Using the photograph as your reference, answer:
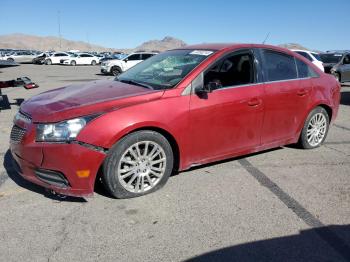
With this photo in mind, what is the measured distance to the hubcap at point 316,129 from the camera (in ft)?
19.0

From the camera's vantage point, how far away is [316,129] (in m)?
5.92

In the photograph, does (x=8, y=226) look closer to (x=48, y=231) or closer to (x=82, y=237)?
(x=48, y=231)

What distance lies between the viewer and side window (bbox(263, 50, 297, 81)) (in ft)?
16.7

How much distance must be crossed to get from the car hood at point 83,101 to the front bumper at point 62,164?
269 mm

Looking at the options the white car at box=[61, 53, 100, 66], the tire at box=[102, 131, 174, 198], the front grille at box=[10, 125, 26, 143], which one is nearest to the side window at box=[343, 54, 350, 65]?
the tire at box=[102, 131, 174, 198]

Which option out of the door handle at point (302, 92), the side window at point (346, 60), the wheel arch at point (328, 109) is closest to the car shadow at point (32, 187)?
the door handle at point (302, 92)

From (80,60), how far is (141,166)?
1650 inches

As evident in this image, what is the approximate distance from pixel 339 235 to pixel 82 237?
227 centimetres

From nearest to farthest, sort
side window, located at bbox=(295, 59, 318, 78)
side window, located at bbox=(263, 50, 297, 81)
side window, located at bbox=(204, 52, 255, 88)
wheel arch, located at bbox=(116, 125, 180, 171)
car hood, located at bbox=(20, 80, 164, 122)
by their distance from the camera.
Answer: car hood, located at bbox=(20, 80, 164, 122)
wheel arch, located at bbox=(116, 125, 180, 171)
side window, located at bbox=(204, 52, 255, 88)
side window, located at bbox=(263, 50, 297, 81)
side window, located at bbox=(295, 59, 318, 78)

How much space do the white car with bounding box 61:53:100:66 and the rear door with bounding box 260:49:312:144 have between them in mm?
40479

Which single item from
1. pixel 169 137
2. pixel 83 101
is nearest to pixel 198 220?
pixel 169 137

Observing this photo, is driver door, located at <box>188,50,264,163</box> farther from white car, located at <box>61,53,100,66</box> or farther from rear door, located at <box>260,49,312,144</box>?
white car, located at <box>61,53,100,66</box>

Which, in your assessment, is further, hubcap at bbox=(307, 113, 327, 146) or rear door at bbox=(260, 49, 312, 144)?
hubcap at bbox=(307, 113, 327, 146)

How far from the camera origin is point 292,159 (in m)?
5.46
